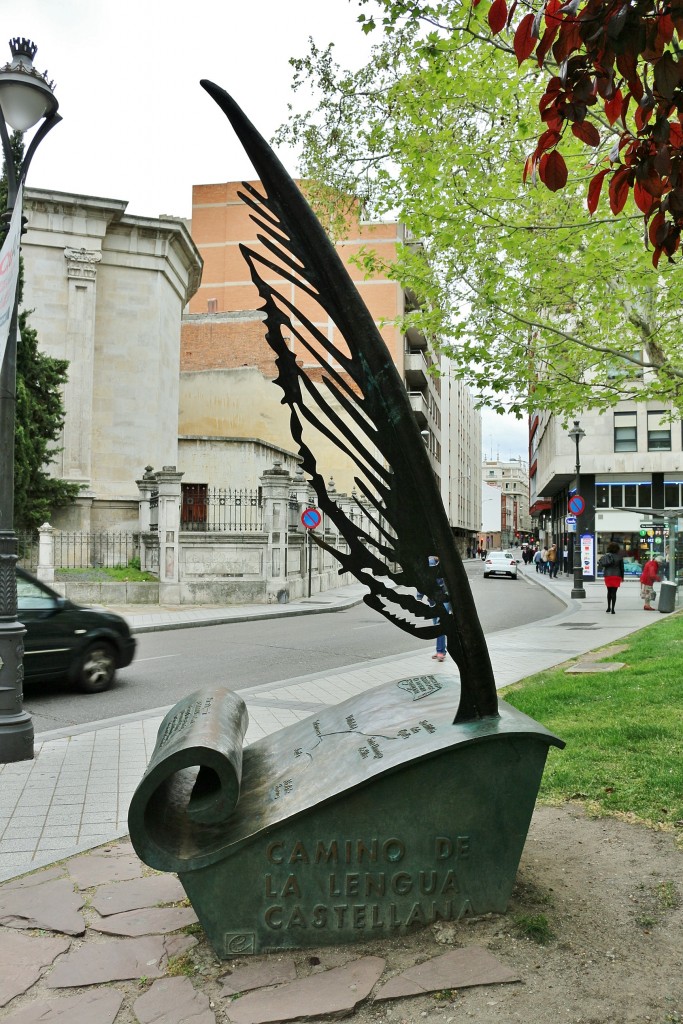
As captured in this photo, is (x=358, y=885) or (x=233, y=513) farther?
(x=233, y=513)

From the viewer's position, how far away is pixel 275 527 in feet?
79.7

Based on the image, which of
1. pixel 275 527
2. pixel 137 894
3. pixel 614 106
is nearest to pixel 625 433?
pixel 275 527

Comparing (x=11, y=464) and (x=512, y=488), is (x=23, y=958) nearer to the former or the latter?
(x=11, y=464)

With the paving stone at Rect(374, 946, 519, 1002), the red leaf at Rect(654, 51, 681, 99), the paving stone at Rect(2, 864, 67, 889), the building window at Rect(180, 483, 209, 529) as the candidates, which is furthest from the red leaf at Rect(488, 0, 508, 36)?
the building window at Rect(180, 483, 209, 529)

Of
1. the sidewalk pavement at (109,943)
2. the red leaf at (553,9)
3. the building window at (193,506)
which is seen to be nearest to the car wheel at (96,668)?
the sidewalk pavement at (109,943)

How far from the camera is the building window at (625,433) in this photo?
133 feet

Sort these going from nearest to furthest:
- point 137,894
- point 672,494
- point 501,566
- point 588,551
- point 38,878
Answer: point 137,894 < point 38,878 < point 588,551 < point 672,494 < point 501,566

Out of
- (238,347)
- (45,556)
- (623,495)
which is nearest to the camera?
(45,556)

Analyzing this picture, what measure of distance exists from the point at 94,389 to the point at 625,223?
25921mm

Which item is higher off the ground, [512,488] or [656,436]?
[512,488]

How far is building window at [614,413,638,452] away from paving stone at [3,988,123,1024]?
40.7m

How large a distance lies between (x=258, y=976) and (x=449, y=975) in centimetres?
73

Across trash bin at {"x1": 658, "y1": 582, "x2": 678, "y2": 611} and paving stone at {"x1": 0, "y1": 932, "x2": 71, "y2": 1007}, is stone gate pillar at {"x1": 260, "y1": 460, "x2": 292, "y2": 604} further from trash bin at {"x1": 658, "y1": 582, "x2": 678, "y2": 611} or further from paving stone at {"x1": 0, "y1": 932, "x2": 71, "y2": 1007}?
paving stone at {"x1": 0, "y1": 932, "x2": 71, "y2": 1007}

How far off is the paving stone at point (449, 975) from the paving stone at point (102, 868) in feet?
5.80
